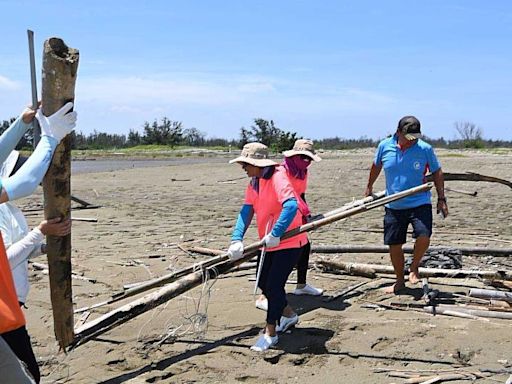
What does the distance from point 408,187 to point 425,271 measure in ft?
3.58

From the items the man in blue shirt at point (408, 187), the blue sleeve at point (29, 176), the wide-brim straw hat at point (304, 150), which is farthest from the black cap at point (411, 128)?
the blue sleeve at point (29, 176)

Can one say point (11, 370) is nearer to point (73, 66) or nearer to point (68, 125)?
point (68, 125)

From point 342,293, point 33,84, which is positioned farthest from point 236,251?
point 33,84

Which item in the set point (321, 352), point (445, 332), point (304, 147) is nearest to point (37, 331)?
point (321, 352)

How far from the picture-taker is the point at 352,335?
5469 mm

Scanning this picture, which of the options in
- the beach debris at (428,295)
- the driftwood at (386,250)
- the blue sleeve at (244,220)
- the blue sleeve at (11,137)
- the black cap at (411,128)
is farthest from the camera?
the driftwood at (386,250)

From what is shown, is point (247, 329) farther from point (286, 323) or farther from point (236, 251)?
point (236, 251)

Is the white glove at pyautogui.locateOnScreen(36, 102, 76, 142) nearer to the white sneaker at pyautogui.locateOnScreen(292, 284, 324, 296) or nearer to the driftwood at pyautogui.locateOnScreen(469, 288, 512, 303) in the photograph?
the white sneaker at pyautogui.locateOnScreen(292, 284, 324, 296)

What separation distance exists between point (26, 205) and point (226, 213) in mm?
5940

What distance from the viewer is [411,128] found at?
21.5ft

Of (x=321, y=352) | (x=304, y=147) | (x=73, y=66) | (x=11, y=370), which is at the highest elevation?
(x=73, y=66)

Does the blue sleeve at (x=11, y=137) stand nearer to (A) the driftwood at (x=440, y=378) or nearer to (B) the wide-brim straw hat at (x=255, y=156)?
(B) the wide-brim straw hat at (x=255, y=156)

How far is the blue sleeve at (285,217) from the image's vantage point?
17.3 ft

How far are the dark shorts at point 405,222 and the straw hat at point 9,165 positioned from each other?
13.4 ft
